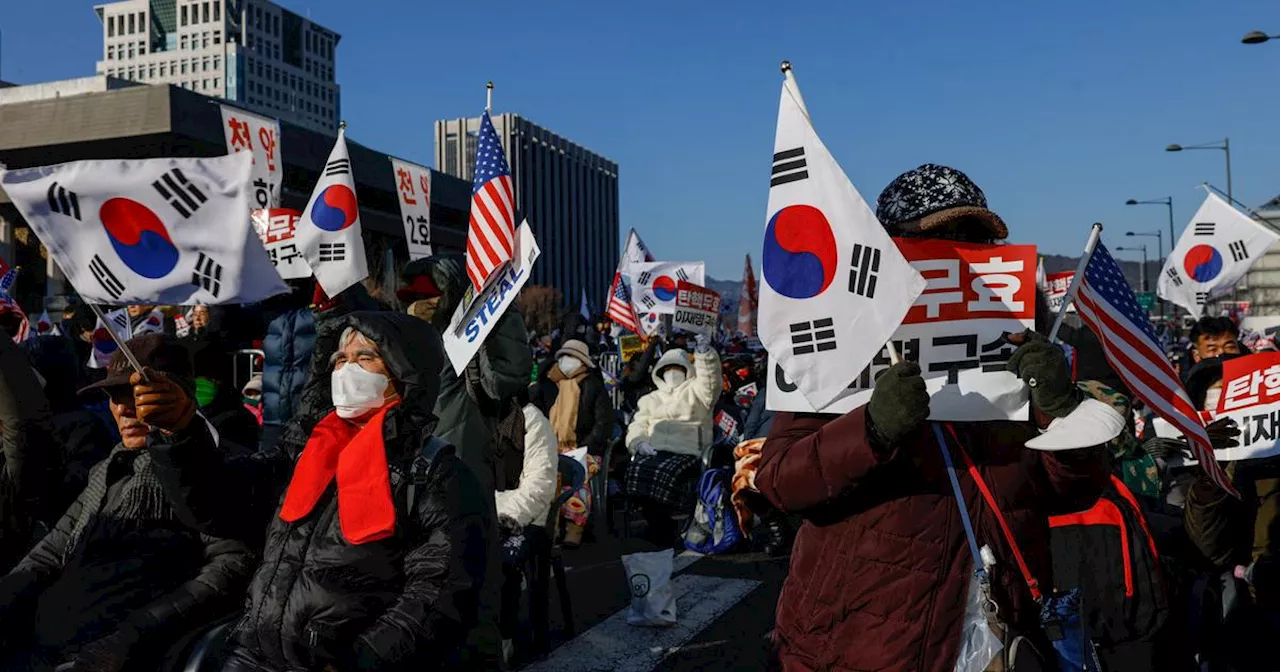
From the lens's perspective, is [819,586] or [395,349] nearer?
[819,586]

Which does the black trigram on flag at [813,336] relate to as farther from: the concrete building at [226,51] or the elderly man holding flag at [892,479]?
the concrete building at [226,51]

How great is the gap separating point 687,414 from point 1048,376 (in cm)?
729

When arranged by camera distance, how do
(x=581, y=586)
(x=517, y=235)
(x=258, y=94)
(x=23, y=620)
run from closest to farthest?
(x=23, y=620) → (x=517, y=235) → (x=581, y=586) → (x=258, y=94)

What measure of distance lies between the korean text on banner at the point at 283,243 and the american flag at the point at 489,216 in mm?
1601

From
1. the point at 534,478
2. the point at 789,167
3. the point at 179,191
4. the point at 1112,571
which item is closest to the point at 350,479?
the point at 789,167

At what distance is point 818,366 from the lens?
254cm

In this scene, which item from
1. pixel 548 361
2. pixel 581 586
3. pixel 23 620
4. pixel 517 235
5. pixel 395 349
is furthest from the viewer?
pixel 548 361

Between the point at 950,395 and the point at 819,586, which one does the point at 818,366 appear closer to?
the point at 950,395

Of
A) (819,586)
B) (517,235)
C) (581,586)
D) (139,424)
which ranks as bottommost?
(581,586)

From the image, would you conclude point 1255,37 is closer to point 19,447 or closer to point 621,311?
point 621,311

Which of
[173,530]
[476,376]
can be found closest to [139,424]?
[173,530]

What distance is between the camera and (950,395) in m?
2.54

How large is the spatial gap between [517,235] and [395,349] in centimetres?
268

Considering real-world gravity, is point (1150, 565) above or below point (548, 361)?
below
